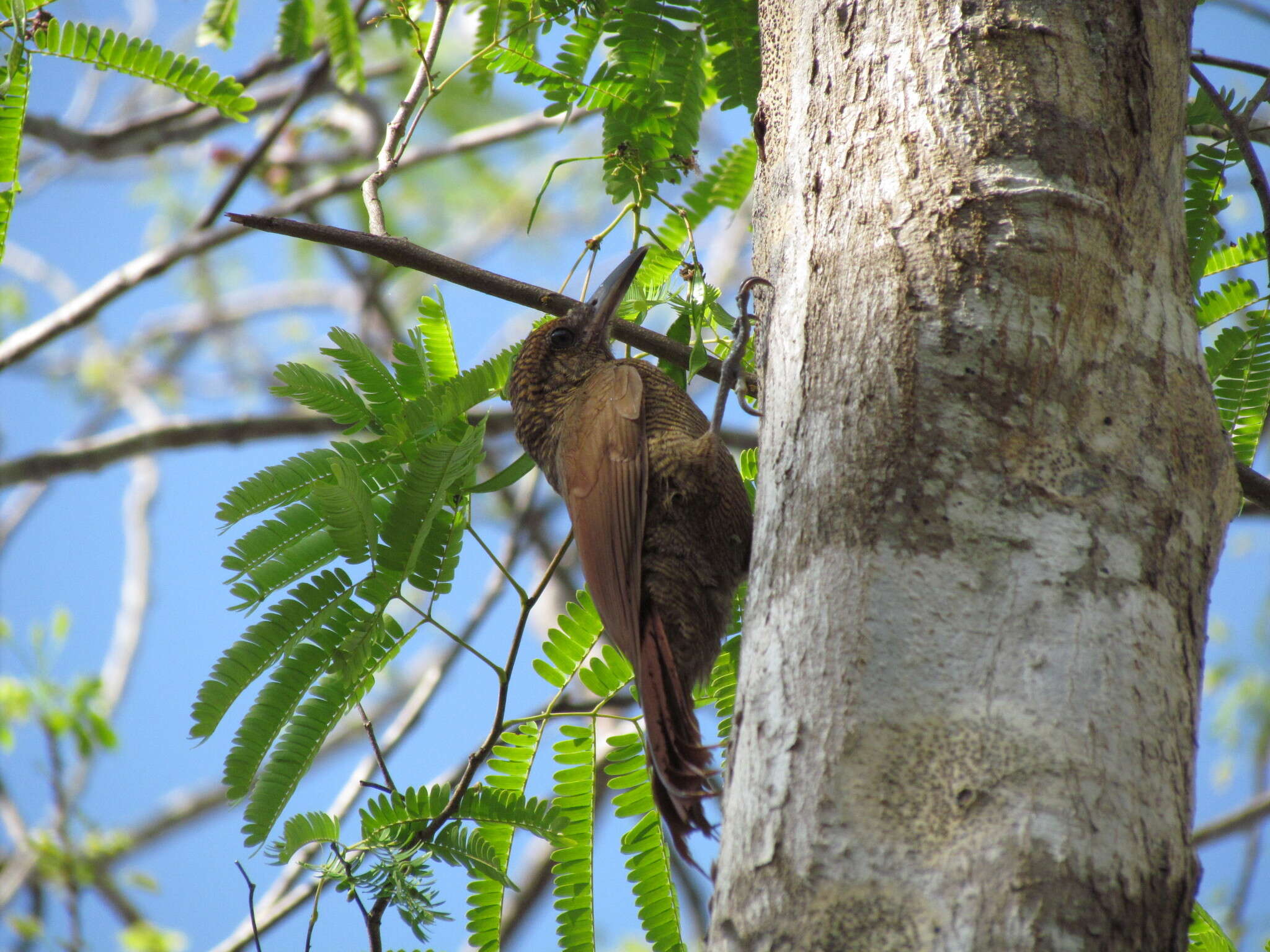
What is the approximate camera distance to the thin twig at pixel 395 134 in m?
2.38

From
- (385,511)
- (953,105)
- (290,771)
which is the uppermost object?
(953,105)

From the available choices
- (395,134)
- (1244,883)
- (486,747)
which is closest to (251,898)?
(486,747)

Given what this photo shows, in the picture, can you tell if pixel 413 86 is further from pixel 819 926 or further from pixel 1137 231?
pixel 819 926

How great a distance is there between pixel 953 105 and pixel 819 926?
121cm

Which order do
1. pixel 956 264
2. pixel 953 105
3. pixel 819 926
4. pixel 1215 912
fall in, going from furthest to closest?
pixel 1215 912, pixel 953 105, pixel 956 264, pixel 819 926

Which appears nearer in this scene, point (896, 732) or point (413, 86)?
point (896, 732)

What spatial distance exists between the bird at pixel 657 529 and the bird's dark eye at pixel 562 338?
5 cm

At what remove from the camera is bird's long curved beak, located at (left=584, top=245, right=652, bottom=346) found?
292cm

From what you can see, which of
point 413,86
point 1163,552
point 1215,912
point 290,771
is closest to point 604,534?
point 290,771

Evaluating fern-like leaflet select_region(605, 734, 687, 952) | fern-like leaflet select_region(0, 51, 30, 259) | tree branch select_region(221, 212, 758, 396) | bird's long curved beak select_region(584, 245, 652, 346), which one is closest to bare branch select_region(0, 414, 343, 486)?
bird's long curved beak select_region(584, 245, 652, 346)

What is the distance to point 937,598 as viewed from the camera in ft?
4.47

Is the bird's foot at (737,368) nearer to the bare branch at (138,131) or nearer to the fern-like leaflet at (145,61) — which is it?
the fern-like leaflet at (145,61)

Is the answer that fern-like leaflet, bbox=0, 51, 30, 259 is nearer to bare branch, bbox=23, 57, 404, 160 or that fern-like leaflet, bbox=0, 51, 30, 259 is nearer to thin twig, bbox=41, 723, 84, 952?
bare branch, bbox=23, 57, 404, 160

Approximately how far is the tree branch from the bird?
0.39 ft
